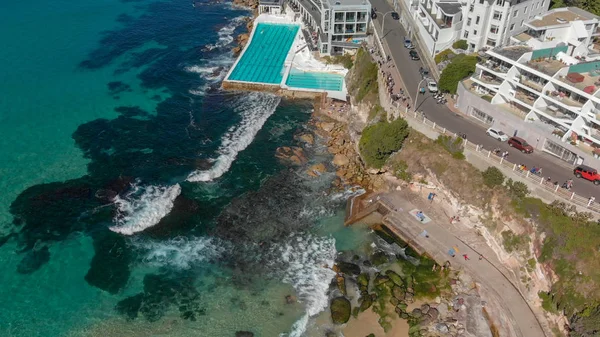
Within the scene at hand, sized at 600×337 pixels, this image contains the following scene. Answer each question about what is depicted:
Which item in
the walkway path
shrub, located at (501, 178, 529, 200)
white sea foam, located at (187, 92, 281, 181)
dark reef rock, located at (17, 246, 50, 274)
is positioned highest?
shrub, located at (501, 178, 529, 200)

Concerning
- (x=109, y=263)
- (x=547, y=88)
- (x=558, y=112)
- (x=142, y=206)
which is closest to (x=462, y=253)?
(x=558, y=112)

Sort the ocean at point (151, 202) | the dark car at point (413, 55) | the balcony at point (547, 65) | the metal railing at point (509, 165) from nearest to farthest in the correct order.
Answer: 1. the ocean at point (151, 202)
2. the metal railing at point (509, 165)
3. the balcony at point (547, 65)
4. the dark car at point (413, 55)

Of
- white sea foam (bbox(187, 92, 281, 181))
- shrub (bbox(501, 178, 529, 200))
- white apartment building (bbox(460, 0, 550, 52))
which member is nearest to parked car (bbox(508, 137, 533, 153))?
shrub (bbox(501, 178, 529, 200))

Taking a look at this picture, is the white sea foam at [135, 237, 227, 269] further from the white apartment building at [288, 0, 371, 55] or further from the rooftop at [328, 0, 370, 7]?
the rooftop at [328, 0, 370, 7]

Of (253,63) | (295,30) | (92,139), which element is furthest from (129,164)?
(295,30)

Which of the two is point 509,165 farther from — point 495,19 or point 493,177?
point 495,19

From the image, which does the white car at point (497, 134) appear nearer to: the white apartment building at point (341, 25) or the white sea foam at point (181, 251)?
the white apartment building at point (341, 25)

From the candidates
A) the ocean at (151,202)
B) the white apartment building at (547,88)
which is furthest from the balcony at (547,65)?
the ocean at (151,202)

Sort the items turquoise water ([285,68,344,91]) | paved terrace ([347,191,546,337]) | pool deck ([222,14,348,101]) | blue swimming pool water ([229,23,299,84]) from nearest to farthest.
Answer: paved terrace ([347,191,546,337]), pool deck ([222,14,348,101]), turquoise water ([285,68,344,91]), blue swimming pool water ([229,23,299,84])
